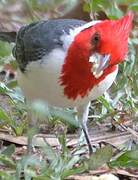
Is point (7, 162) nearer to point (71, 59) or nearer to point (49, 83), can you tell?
point (49, 83)

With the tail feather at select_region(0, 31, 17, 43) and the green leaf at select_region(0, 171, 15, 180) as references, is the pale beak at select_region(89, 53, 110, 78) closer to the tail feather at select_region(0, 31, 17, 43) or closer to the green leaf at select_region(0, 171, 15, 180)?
the green leaf at select_region(0, 171, 15, 180)

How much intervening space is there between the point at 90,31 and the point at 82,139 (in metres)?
0.71

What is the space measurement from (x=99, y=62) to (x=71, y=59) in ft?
0.47

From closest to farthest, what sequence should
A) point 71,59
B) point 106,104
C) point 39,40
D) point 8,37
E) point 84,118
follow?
1. point 71,59
2. point 39,40
3. point 84,118
4. point 106,104
5. point 8,37

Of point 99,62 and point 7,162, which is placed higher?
point 99,62

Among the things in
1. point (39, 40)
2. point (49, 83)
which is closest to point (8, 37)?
point (39, 40)

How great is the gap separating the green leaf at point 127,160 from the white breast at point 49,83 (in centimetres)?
25

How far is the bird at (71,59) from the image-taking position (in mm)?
2428

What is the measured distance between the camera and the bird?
2.43m

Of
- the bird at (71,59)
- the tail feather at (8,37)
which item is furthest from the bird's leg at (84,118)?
the tail feather at (8,37)

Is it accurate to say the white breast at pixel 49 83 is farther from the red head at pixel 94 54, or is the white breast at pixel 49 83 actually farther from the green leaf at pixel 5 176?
the green leaf at pixel 5 176

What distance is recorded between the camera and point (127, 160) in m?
2.72

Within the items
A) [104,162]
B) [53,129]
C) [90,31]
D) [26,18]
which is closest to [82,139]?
[53,129]

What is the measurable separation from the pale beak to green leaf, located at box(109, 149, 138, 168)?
40 cm
